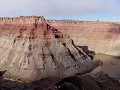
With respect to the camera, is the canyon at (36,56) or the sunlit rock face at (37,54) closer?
the canyon at (36,56)

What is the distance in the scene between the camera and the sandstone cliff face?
7788 cm

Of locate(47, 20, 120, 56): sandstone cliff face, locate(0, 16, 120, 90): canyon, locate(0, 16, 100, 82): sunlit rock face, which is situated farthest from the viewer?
locate(47, 20, 120, 56): sandstone cliff face

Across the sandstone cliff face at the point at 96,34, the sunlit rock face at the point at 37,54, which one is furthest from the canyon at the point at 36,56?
the sandstone cliff face at the point at 96,34

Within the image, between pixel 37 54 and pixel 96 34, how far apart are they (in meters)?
44.8

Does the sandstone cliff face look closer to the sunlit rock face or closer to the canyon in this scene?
the canyon

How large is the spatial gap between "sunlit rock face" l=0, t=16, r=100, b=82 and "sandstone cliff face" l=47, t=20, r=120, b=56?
99.3ft

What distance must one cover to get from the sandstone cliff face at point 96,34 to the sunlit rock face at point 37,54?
30.3 m

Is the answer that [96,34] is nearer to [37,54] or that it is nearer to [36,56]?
[37,54]

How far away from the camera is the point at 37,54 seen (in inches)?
1625

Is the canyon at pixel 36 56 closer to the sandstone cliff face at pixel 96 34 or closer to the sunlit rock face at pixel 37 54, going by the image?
the sunlit rock face at pixel 37 54

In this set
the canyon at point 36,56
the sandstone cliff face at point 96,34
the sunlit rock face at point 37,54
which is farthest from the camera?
the sandstone cliff face at point 96,34

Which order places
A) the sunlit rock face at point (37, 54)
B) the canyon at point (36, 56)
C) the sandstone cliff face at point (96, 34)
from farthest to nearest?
the sandstone cliff face at point (96, 34) → the sunlit rock face at point (37, 54) → the canyon at point (36, 56)

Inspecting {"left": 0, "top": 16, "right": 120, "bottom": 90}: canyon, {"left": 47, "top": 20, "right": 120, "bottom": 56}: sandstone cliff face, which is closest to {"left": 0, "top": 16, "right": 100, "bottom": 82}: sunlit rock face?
{"left": 0, "top": 16, "right": 120, "bottom": 90}: canyon

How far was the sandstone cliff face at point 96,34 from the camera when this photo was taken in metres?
77.9
